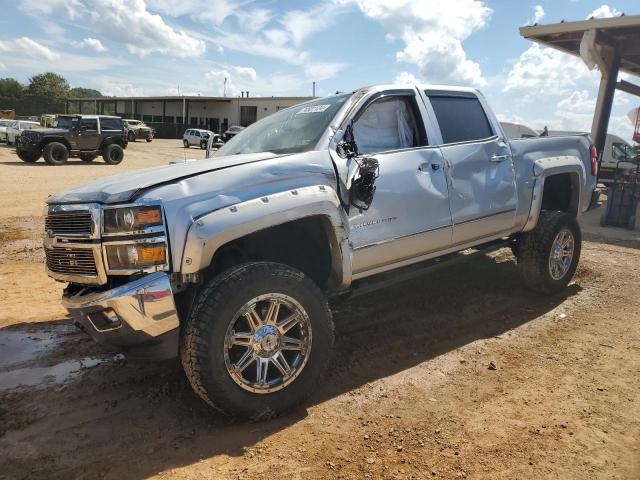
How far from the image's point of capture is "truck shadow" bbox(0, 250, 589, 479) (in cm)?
260

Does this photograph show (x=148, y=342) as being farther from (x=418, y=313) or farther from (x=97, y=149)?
(x=97, y=149)

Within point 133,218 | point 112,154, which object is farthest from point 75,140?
point 133,218

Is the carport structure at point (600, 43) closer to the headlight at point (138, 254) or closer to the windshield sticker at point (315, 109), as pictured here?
the windshield sticker at point (315, 109)

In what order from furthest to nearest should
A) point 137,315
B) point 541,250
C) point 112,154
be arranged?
point 112,154, point 541,250, point 137,315

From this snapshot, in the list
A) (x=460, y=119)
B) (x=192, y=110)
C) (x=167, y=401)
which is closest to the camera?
(x=167, y=401)

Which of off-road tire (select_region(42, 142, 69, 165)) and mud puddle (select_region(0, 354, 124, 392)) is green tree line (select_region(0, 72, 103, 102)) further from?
mud puddle (select_region(0, 354, 124, 392))

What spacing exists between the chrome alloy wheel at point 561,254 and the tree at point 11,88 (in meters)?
101

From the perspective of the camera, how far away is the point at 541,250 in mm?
4961

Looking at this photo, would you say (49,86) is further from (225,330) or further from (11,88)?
(225,330)

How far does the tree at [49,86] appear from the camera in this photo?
84625 mm

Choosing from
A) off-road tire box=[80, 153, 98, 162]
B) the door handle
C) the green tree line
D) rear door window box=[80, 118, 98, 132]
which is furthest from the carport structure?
the green tree line

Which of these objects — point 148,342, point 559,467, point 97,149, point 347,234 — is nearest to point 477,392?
point 559,467

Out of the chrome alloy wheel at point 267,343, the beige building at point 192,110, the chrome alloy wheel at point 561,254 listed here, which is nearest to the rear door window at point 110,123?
the chrome alloy wheel at point 561,254

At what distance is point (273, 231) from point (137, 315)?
1163mm
